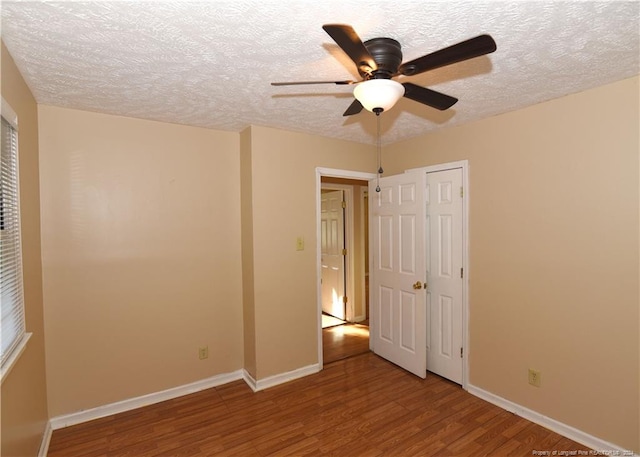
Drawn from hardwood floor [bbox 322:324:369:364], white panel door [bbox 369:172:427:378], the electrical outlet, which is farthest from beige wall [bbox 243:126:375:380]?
the electrical outlet

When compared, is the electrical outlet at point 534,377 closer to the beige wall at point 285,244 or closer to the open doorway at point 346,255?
the beige wall at point 285,244

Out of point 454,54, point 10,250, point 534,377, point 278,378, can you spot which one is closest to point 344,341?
point 278,378

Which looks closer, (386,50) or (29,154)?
(386,50)

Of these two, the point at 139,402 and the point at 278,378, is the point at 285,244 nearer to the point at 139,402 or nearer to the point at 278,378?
the point at 278,378

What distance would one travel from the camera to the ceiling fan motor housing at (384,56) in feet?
4.98

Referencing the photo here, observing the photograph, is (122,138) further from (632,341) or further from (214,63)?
(632,341)

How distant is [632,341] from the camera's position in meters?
2.01

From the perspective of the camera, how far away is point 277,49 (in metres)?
1.63

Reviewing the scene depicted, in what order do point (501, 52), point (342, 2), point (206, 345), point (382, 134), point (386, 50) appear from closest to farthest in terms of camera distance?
point (342, 2), point (386, 50), point (501, 52), point (206, 345), point (382, 134)

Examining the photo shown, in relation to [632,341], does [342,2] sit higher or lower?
higher

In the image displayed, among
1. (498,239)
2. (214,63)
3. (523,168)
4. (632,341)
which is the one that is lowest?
(632,341)

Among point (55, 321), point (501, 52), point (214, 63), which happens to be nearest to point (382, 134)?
point (501, 52)

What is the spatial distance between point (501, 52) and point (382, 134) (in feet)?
5.36

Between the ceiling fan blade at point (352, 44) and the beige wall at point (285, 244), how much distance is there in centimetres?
173
